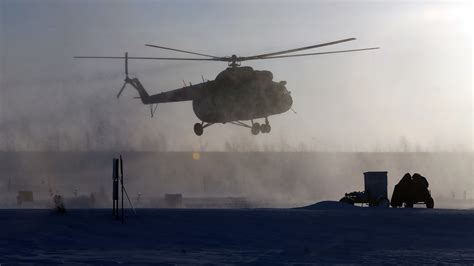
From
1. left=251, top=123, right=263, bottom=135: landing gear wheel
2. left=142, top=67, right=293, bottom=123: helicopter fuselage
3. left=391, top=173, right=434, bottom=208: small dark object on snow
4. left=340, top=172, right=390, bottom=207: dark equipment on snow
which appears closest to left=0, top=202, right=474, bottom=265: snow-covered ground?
left=391, top=173, right=434, bottom=208: small dark object on snow

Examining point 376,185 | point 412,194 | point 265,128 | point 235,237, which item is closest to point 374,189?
point 376,185

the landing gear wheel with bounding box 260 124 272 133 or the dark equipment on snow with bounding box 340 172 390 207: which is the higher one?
the landing gear wheel with bounding box 260 124 272 133

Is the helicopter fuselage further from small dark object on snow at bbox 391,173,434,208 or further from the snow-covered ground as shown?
the snow-covered ground

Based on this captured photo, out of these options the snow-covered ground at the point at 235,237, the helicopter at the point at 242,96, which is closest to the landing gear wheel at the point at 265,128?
the helicopter at the point at 242,96

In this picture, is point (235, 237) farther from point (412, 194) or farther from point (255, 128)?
point (255, 128)

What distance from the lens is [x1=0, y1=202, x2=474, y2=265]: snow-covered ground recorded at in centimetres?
2411

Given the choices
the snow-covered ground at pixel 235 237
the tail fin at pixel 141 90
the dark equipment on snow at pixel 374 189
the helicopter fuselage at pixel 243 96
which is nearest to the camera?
the snow-covered ground at pixel 235 237

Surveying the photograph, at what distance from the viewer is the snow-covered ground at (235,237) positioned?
24.1 meters

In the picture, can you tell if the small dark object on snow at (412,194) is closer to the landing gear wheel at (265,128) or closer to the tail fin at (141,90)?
the landing gear wheel at (265,128)

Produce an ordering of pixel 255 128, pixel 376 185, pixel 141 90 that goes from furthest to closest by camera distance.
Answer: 1. pixel 141 90
2. pixel 255 128
3. pixel 376 185

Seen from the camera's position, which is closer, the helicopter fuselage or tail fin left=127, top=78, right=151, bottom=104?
the helicopter fuselage

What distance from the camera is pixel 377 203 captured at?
46688 millimetres

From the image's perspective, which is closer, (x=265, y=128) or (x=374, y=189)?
(x=374, y=189)

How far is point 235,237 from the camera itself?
28375mm
